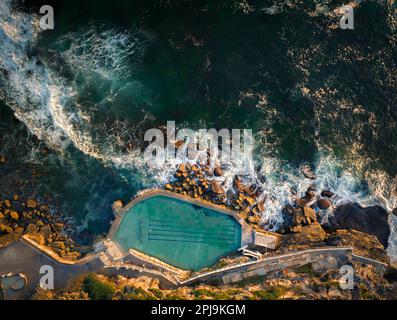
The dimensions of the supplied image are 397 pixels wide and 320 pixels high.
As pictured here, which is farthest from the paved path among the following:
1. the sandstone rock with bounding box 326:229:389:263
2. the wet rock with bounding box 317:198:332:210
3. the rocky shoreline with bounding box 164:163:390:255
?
the sandstone rock with bounding box 326:229:389:263

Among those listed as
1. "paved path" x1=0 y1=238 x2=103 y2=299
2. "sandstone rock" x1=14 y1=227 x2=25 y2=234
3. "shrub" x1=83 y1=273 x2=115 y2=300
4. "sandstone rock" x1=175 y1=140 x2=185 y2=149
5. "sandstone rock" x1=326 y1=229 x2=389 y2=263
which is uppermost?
"sandstone rock" x1=175 y1=140 x2=185 y2=149

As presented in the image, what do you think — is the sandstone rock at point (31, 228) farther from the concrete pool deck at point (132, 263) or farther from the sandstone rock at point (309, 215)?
the sandstone rock at point (309, 215)

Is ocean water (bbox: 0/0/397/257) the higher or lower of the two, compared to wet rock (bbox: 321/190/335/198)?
higher

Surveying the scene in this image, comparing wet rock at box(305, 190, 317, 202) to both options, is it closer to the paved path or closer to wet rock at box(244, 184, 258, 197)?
wet rock at box(244, 184, 258, 197)

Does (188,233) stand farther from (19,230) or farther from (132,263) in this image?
(19,230)

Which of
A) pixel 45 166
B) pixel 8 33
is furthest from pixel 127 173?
pixel 8 33

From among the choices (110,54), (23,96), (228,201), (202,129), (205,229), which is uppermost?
(110,54)

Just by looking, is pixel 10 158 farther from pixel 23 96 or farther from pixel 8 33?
pixel 8 33
